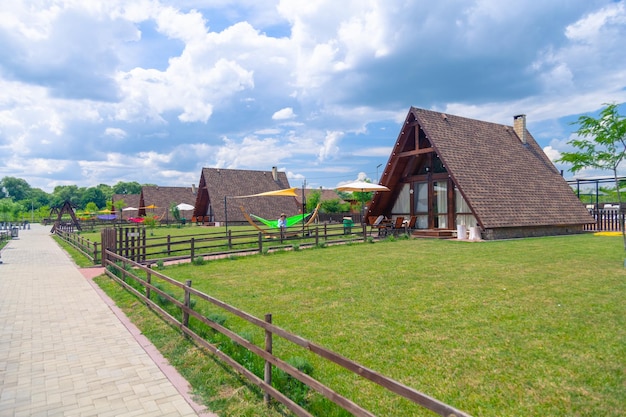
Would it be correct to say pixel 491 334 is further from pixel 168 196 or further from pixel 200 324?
pixel 168 196

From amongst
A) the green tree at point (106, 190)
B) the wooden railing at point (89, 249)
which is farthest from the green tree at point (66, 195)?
the wooden railing at point (89, 249)

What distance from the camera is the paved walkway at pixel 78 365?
12.3 ft

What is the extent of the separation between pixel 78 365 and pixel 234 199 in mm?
33973

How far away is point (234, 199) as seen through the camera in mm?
38281

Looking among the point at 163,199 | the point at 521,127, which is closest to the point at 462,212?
the point at 521,127

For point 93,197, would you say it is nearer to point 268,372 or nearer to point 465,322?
point 465,322

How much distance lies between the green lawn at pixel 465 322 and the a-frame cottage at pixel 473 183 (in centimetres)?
568

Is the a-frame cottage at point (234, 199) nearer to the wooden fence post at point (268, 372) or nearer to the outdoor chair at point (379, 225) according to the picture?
the outdoor chair at point (379, 225)

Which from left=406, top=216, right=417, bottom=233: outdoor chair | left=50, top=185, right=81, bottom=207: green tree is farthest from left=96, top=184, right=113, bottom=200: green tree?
left=406, top=216, right=417, bottom=233: outdoor chair

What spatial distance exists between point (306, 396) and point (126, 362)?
A: 2.40m

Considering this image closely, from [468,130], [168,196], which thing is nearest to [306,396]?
[468,130]

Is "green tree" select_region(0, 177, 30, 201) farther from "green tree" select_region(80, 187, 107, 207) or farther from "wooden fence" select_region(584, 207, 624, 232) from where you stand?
"wooden fence" select_region(584, 207, 624, 232)

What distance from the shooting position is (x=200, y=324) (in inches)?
226

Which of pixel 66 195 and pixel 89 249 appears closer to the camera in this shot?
pixel 89 249
